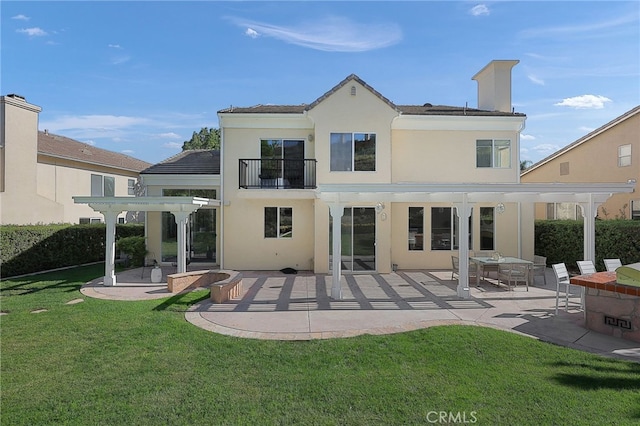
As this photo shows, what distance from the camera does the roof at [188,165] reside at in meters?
15.7

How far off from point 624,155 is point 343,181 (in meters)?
15.2

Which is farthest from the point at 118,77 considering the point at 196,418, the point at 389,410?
the point at 389,410

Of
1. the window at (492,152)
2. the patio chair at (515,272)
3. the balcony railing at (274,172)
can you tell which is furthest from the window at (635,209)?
the balcony railing at (274,172)

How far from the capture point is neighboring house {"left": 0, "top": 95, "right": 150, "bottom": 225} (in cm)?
1642

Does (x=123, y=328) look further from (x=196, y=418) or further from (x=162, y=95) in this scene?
(x=162, y=95)

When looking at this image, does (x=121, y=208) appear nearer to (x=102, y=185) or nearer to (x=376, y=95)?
(x=376, y=95)

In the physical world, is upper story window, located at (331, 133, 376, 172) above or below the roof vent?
below

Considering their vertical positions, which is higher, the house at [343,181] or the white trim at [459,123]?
the white trim at [459,123]

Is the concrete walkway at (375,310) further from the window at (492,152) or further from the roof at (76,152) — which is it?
the roof at (76,152)

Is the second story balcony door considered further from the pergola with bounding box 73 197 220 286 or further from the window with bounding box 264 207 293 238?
the pergola with bounding box 73 197 220 286

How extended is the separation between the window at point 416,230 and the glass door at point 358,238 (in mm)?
2126

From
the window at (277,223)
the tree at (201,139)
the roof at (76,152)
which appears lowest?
the window at (277,223)

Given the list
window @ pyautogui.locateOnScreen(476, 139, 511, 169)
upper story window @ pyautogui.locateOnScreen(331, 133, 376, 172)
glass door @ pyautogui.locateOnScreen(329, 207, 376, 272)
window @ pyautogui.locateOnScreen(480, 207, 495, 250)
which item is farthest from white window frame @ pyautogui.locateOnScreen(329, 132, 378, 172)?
window @ pyautogui.locateOnScreen(480, 207, 495, 250)

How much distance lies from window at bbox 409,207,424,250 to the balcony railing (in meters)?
5.16
